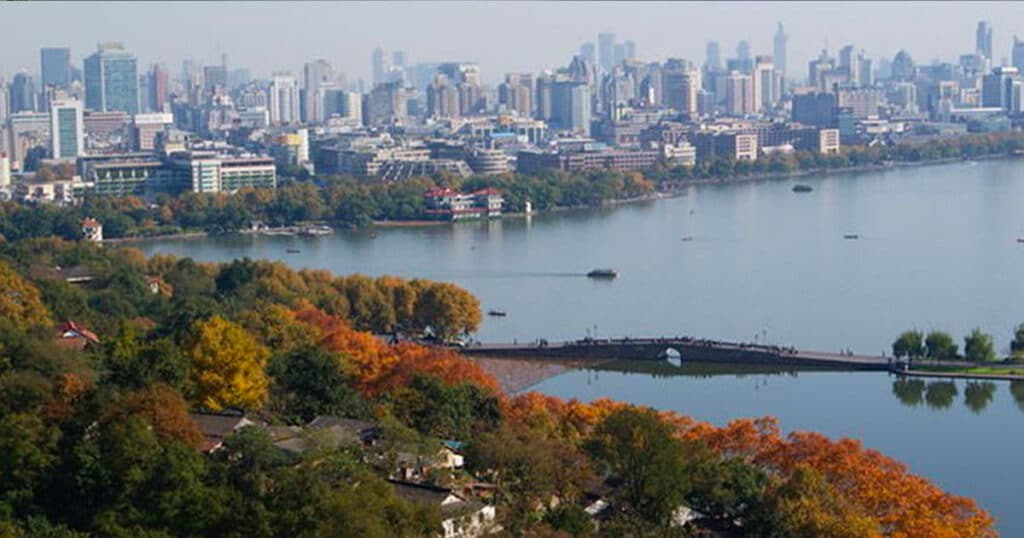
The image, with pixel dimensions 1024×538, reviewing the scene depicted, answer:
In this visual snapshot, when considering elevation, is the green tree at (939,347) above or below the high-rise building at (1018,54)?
below

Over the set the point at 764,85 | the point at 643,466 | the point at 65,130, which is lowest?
the point at 643,466

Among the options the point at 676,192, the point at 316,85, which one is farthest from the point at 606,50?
the point at 676,192

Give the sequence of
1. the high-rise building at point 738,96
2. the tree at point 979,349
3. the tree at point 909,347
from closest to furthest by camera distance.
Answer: the tree at point 979,349, the tree at point 909,347, the high-rise building at point 738,96

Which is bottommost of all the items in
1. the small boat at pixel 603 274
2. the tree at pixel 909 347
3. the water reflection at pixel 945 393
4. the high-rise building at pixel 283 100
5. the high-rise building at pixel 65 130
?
the water reflection at pixel 945 393

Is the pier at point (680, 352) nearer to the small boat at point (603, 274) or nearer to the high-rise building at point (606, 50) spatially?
the small boat at point (603, 274)

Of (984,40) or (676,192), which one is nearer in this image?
(676,192)

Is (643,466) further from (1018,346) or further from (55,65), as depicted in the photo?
(55,65)

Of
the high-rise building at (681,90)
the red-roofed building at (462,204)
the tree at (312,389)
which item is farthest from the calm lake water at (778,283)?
the high-rise building at (681,90)
